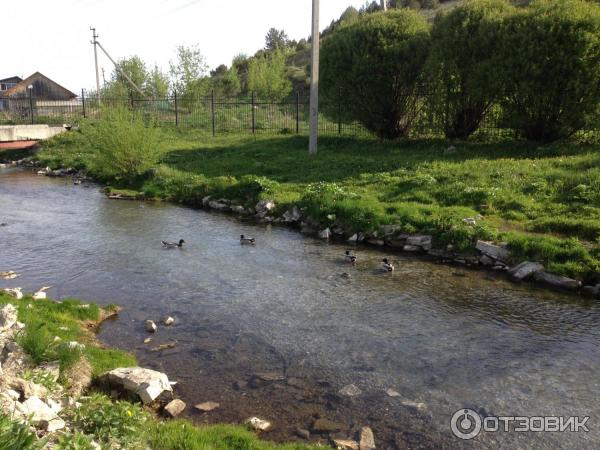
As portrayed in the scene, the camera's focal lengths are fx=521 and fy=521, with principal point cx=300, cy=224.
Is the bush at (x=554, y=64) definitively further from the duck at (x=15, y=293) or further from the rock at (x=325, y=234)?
the duck at (x=15, y=293)

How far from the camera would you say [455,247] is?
12805mm

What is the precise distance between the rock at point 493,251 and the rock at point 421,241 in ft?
4.05

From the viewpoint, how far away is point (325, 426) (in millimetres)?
6254

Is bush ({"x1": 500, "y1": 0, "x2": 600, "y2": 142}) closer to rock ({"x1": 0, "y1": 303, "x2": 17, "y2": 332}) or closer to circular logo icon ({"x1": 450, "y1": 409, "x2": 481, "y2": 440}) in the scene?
circular logo icon ({"x1": 450, "y1": 409, "x2": 481, "y2": 440})

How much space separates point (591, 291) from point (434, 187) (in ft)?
20.1

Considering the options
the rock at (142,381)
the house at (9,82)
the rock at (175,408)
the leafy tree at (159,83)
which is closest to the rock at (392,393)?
the rock at (175,408)

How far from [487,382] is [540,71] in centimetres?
1361

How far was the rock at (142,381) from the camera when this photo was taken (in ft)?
21.6

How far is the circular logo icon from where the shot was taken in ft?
20.1

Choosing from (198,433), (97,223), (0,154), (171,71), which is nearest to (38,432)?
(198,433)

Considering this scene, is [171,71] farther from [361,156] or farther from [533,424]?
[533,424]

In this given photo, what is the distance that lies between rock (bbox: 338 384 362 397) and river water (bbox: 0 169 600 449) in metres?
0.07

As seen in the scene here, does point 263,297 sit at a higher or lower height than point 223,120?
lower

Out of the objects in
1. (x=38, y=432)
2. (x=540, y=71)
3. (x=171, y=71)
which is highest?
(x=171, y=71)
